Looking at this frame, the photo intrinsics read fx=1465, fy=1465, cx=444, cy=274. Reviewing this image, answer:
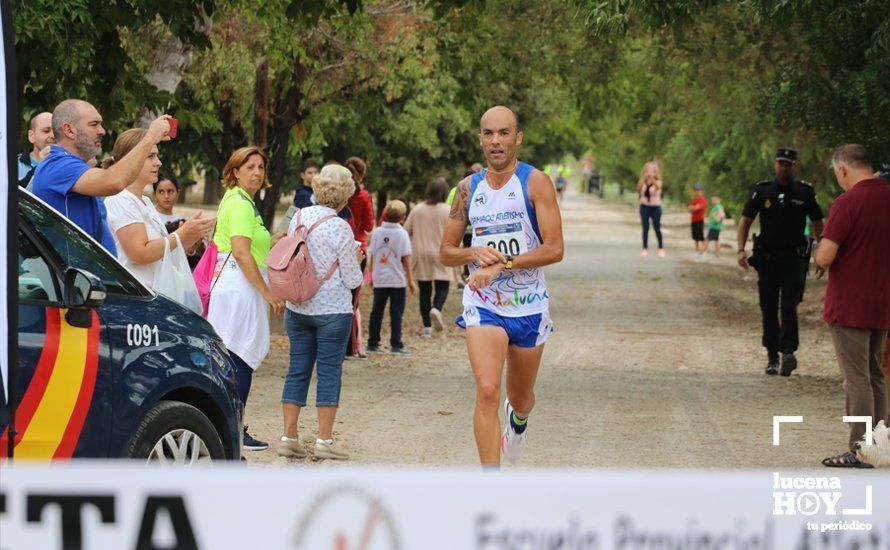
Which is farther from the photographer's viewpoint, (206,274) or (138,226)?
(206,274)

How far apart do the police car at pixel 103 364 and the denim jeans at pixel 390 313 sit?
9029 mm

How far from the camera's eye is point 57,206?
22.7ft

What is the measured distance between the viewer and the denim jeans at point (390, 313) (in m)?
15.7

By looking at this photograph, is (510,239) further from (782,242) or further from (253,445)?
(782,242)

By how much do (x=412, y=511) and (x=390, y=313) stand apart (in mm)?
12726

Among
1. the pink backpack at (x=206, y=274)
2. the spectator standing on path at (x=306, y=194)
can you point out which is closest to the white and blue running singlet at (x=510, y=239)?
the pink backpack at (x=206, y=274)

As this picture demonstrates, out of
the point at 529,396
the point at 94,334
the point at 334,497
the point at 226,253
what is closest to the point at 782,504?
the point at 334,497

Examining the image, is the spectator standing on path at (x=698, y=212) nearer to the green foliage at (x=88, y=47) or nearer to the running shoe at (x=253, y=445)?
the green foliage at (x=88, y=47)

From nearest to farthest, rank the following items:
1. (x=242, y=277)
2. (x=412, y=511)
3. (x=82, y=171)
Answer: (x=412, y=511)
(x=82, y=171)
(x=242, y=277)

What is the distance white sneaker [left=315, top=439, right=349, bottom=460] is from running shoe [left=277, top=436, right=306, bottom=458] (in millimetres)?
107

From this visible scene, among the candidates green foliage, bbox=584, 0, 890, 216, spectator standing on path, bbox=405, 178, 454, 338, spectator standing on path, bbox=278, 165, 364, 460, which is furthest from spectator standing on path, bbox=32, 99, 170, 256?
spectator standing on path, bbox=405, 178, 454, 338

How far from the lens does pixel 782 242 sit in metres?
13.8

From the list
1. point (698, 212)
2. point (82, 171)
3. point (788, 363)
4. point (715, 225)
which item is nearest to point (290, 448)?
point (82, 171)

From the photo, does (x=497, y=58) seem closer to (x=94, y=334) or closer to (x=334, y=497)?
(x=94, y=334)
